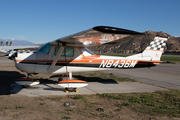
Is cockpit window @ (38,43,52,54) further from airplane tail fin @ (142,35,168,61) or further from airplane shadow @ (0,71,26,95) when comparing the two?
airplane tail fin @ (142,35,168,61)

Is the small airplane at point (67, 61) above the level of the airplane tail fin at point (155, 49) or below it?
below

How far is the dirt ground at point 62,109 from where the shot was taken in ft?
12.1

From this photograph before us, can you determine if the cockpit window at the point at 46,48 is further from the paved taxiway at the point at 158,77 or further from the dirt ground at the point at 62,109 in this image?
the paved taxiway at the point at 158,77

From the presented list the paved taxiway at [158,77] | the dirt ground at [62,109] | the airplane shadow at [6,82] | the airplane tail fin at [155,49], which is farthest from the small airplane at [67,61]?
the dirt ground at [62,109]

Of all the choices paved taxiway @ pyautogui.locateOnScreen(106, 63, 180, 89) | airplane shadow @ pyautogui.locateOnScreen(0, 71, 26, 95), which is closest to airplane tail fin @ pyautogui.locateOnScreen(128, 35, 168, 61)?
paved taxiway @ pyautogui.locateOnScreen(106, 63, 180, 89)

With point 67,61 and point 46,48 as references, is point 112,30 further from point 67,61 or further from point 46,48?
point 46,48

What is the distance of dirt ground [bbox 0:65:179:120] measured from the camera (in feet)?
12.1

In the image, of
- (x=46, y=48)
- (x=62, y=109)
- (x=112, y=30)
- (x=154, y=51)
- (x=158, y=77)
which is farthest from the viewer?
(x=158, y=77)

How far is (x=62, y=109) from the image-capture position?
4242 millimetres

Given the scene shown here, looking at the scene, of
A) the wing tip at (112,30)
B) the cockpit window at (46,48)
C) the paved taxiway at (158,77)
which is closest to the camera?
the wing tip at (112,30)

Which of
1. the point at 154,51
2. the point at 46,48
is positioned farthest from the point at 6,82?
the point at 154,51

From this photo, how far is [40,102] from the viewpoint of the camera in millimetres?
4793

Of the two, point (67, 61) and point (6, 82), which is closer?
point (67, 61)

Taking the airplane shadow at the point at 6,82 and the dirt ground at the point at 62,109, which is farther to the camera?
the airplane shadow at the point at 6,82
